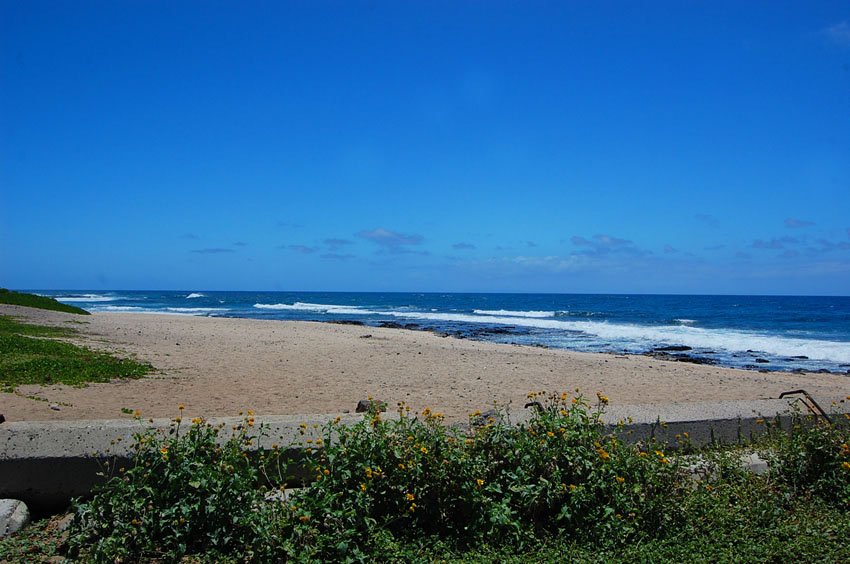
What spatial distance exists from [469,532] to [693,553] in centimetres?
135

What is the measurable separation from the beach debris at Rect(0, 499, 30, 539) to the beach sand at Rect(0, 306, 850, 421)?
11.7 feet

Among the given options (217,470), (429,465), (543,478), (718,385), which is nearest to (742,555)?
(543,478)

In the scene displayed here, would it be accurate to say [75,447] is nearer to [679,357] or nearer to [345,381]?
[345,381]

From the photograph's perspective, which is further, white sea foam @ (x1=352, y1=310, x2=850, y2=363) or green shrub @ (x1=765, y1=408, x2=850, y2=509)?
white sea foam @ (x1=352, y1=310, x2=850, y2=363)

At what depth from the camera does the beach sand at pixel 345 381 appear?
8.67 m

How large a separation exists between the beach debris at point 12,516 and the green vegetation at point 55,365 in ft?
17.9

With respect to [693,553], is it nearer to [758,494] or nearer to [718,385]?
[758,494]

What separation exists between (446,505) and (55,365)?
30.2 ft

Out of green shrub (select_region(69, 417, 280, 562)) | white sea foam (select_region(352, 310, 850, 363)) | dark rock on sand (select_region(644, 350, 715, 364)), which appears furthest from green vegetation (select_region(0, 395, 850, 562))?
white sea foam (select_region(352, 310, 850, 363))

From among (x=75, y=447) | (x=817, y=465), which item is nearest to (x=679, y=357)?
(x=817, y=465)

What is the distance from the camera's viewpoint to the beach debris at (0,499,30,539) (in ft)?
12.5

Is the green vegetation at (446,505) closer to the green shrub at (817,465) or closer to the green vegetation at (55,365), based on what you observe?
the green shrub at (817,465)

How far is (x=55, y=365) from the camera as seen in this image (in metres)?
10.4

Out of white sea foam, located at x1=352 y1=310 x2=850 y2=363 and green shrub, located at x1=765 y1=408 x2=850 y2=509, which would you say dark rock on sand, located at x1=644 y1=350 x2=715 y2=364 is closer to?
white sea foam, located at x1=352 y1=310 x2=850 y2=363
